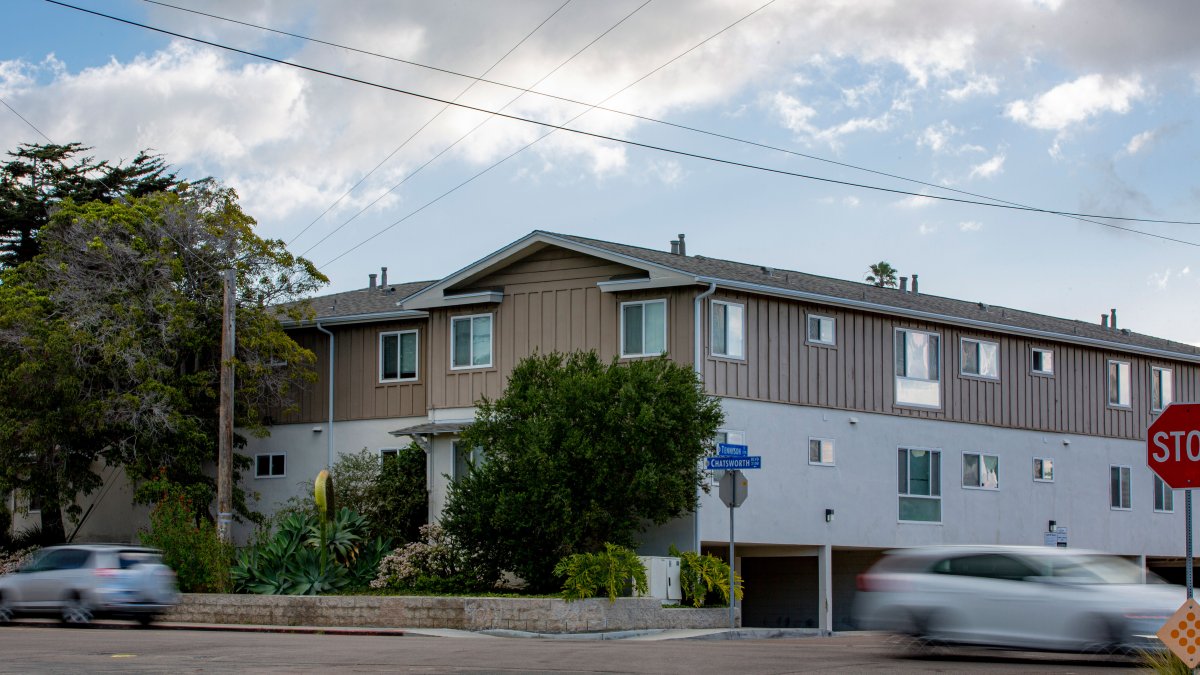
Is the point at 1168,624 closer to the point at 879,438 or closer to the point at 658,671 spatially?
the point at 658,671

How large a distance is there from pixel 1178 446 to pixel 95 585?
1853 cm

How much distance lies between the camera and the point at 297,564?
31.0 m

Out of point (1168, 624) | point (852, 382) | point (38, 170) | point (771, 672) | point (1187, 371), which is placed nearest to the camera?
point (1168, 624)

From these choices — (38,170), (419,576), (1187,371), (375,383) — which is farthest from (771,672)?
(38,170)

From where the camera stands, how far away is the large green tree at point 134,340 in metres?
33.2

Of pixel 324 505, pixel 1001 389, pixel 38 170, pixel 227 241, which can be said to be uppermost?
pixel 38 170

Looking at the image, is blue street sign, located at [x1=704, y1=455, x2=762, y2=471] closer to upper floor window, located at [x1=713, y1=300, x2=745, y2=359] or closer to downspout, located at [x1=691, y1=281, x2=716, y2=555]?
downspout, located at [x1=691, y1=281, x2=716, y2=555]

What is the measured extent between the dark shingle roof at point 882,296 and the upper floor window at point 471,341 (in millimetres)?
3131

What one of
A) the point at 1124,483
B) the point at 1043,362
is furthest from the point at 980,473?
the point at 1124,483

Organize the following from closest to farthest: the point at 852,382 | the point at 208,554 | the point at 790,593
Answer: the point at 208,554 → the point at 852,382 → the point at 790,593

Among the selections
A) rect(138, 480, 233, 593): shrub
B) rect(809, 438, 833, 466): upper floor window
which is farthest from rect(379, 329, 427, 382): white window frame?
rect(809, 438, 833, 466): upper floor window

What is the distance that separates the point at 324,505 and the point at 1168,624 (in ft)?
69.6

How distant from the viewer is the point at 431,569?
30.4 metres

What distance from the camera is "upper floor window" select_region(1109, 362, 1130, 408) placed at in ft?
131
